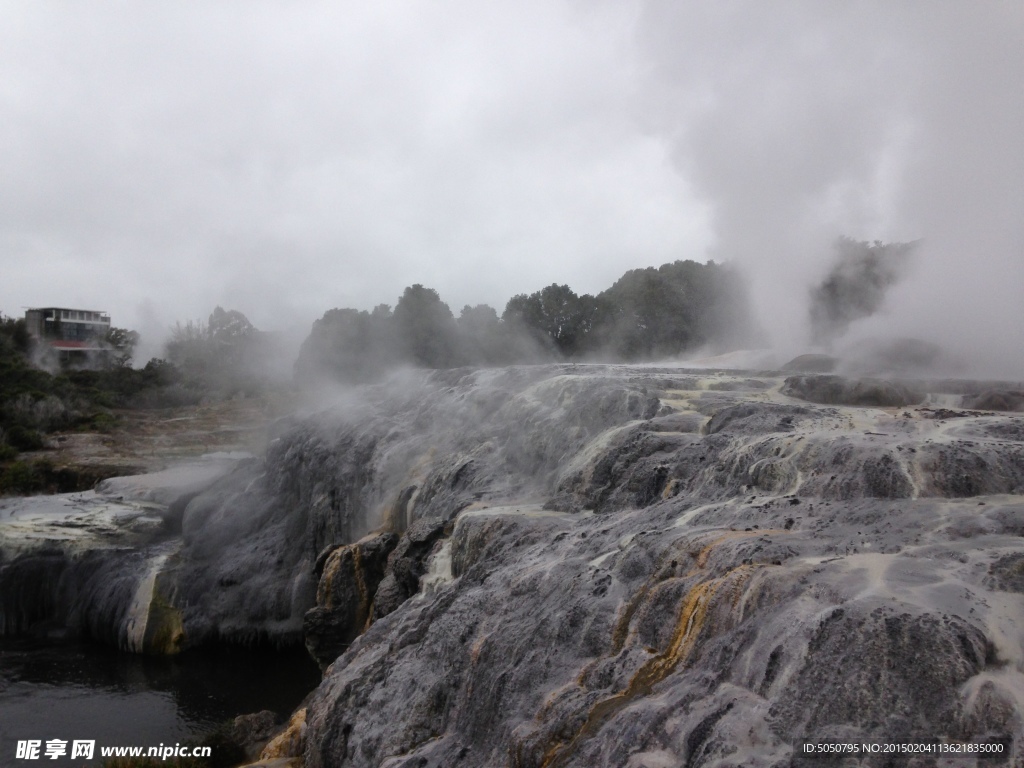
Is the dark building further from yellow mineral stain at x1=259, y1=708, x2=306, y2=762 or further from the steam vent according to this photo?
yellow mineral stain at x1=259, y1=708, x2=306, y2=762

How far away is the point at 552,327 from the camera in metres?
35.2

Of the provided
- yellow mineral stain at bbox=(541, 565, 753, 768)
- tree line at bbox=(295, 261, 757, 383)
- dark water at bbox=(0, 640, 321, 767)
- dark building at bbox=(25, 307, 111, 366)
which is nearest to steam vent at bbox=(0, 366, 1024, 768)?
yellow mineral stain at bbox=(541, 565, 753, 768)

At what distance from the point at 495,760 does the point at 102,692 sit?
1062cm

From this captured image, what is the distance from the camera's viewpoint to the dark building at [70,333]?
48.0 metres

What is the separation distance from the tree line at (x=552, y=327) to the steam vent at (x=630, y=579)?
54.5 ft

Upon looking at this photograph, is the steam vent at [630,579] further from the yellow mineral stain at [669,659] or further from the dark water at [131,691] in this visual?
the dark water at [131,691]

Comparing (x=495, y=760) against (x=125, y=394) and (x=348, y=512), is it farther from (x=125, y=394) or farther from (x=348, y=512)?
(x=125, y=394)

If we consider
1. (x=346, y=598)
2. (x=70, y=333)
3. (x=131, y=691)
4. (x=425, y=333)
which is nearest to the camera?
(x=346, y=598)

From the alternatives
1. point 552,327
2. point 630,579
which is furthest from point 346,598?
point 552,327

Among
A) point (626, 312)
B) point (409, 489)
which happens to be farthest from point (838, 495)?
point (626, 312)

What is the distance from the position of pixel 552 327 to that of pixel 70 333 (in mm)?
41585

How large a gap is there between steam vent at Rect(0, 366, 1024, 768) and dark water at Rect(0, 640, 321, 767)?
2.57 feet

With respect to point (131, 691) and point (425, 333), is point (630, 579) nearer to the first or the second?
point (131, 691)

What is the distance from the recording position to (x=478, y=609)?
7805 millimetres
